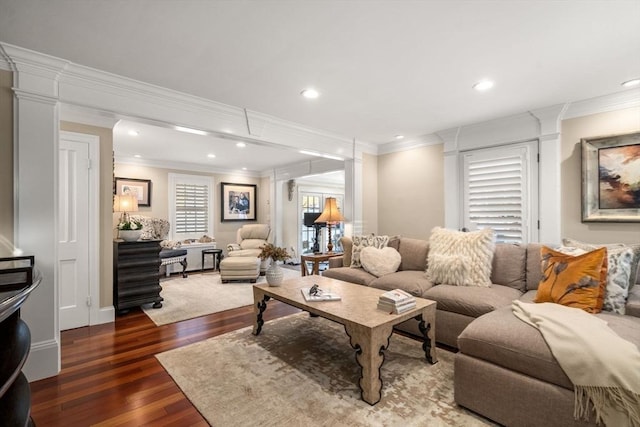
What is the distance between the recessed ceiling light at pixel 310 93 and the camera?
9.39 ft

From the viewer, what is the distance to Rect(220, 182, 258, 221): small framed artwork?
729 centimetres

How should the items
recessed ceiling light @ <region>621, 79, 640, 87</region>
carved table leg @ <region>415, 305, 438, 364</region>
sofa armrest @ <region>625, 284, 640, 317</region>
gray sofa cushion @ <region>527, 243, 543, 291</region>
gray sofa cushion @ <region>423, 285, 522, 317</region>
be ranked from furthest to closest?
gray sofa cushion @ <region>527, 243, 543, 291</region> < recessed ceiling light @ <region>621, 79, 640, 87</region> < gray sofa cushion @ <region>423, 285, 522, 317</region> < carved table leg @ <region>415, 305, 438, 364</region> < sofa armrest @ <region>625, 284, 640, 317</region>

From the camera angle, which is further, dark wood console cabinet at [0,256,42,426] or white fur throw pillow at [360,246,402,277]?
A: white fur throw pillow at [360,246,402,277]

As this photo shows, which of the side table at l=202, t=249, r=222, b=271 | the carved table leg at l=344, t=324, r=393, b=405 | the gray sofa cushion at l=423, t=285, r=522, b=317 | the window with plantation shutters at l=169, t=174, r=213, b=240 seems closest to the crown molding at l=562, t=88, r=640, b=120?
the gray sofa cushion at l=423, t=285, r=522, b=317

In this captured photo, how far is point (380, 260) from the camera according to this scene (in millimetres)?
3594

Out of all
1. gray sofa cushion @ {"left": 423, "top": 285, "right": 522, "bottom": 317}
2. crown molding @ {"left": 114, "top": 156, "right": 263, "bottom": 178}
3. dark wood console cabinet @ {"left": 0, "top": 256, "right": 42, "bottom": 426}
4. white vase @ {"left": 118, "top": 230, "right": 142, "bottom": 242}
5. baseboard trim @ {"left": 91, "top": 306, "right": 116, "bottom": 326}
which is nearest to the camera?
dark wood console cabinet @ {"left": 0, "top": 256, "right": 42, "bottom": 426}

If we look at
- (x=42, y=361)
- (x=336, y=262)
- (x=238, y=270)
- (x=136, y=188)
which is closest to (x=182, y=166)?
(x=136, y=188)

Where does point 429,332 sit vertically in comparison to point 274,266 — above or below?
below

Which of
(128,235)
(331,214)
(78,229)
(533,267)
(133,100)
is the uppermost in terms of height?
(133,100)

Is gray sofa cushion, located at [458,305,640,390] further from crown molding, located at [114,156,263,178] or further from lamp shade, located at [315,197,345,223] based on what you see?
crown molding, located at [114,156,263,178]

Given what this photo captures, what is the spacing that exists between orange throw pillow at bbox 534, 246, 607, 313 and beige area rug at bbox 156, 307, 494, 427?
3.06 feet

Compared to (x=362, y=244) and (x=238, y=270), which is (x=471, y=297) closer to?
(x=362, y=244)

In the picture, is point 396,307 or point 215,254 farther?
point 215,254

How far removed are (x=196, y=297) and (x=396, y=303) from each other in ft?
10.8
